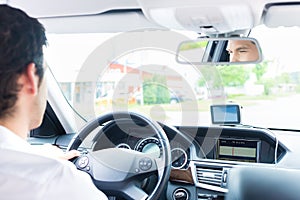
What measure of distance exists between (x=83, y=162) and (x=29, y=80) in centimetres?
96

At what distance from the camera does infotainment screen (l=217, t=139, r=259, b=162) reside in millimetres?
2459

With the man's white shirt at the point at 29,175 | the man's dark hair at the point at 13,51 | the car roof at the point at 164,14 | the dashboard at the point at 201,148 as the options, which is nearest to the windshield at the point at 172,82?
the dashboard at the point at 201,148

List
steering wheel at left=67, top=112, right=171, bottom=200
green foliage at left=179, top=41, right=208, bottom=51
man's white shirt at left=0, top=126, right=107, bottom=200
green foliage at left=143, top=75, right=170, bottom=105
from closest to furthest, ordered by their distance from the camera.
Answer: man's white shirt at left=0, top=126, right=107, bottom=200 → steering wheel at left=67, top=112, right=171, bottom=200 → green foliage at left=179, top=41, right=208, bottom=51 → green foliage at left=143, top=75, right=170, bottom=105

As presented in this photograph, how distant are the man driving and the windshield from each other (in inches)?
51.7

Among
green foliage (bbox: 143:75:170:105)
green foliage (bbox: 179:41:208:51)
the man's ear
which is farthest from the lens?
green foliage (bbox: 143:75:170:105)

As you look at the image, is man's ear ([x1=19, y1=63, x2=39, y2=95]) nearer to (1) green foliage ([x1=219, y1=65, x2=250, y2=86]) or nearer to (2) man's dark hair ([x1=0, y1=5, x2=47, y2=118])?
(2) man's dark hair ([x1=0, y1=5, x2=47, y2=118])

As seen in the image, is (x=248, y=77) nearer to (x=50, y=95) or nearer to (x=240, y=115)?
(x=240, y=115)

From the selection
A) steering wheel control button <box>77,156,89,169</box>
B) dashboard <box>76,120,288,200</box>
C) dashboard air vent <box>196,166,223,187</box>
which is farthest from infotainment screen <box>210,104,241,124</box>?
steering wheel control button <box>77,156,89,169</box>

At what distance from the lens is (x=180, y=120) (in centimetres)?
267

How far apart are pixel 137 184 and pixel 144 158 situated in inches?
5.3

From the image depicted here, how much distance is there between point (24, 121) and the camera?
1.21 metres

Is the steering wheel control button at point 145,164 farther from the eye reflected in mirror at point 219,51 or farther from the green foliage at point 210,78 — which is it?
the green foliage at point 210,78

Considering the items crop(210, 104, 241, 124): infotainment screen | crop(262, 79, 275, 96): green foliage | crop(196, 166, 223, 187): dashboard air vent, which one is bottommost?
crop(196, 166, 223, 187): dashboard air vent

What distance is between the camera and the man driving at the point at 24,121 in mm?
1086
